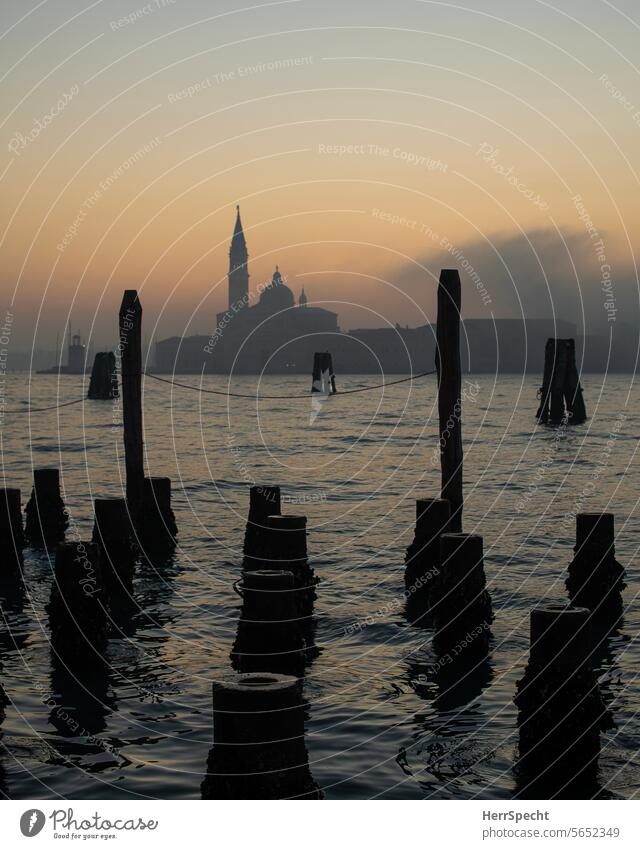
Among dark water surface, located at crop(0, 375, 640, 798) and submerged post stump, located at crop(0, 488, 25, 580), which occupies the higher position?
submerged post stump, located at crop(0, 488, 25, 580)

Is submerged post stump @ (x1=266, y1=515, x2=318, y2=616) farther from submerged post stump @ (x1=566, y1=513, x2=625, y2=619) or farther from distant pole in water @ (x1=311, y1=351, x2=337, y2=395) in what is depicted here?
distant pole in water @ (x1=311, y1=351, x2=337, y2=395)

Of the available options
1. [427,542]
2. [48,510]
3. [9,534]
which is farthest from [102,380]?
[427,542]

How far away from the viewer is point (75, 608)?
36.5ft

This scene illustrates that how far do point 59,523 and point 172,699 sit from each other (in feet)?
28.7

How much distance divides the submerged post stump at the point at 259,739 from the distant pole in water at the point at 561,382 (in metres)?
40.0

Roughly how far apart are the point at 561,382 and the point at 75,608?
39149 millimetres

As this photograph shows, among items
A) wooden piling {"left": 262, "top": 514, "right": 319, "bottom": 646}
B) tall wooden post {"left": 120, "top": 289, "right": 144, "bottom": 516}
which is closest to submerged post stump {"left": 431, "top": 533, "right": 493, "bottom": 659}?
wooden piling {"left": 262, "top": 514, "right": 319, "bottom": 646}

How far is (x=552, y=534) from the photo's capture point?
20656 millimetres

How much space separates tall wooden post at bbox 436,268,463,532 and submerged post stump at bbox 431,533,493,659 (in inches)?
142

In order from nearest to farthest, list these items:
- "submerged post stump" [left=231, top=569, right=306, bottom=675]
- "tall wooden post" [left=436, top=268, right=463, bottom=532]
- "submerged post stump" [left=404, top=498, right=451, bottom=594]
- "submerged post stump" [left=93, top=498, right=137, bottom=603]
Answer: "submerged post stump" [left=231, top=569, right=306, bottom=675], "submerged post stump" [left=93, top=498, right=137, bottom=603], "submerged post stump" [left=404, top=498, right=451, bottom=594], "tall wooden post" [left=436, top=268, right=463, bottom=532]
